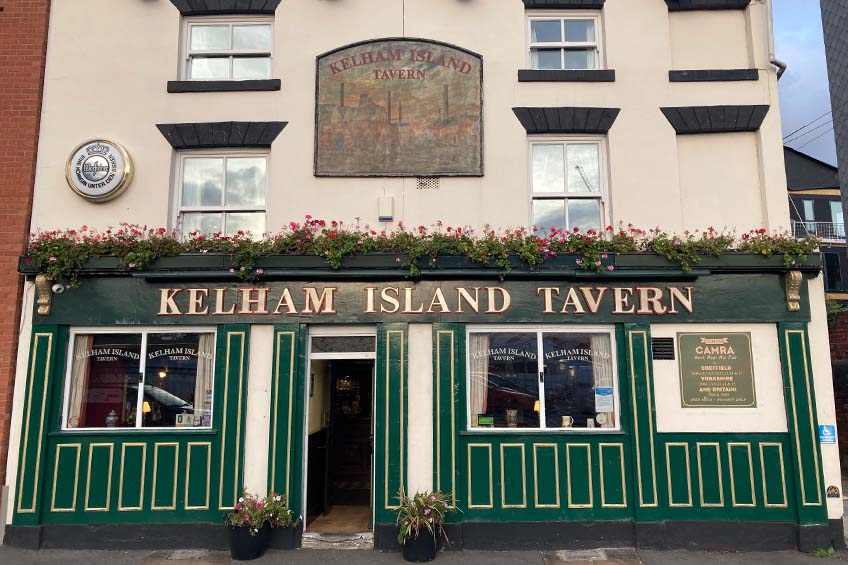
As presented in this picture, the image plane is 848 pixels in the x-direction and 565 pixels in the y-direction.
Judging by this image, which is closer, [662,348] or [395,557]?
[395,557]

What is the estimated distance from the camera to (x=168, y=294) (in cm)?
737

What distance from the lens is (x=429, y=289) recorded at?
7.38 m

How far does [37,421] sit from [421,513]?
5118mm

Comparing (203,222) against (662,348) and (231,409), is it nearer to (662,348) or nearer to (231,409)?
(231,409)

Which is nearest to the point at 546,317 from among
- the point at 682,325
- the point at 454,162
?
the point at 682,325

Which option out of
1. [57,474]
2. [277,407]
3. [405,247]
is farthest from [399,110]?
[57,474]

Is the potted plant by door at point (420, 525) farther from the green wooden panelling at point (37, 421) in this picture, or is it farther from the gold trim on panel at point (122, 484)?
the green wooden panelling at point (37, 421)

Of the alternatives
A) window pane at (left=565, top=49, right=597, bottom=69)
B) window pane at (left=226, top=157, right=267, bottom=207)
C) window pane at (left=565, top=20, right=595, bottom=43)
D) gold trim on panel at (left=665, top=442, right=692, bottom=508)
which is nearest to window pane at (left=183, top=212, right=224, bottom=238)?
window pane at (left=226, top=157, right=267, bottom=207)

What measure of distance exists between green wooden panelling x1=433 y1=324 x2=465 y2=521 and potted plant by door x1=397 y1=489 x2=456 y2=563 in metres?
0.28

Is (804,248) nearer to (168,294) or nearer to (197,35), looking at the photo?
(168,294)

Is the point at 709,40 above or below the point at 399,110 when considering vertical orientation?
above

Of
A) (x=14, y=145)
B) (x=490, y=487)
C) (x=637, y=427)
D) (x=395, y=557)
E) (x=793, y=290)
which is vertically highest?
(x=14, y=145)

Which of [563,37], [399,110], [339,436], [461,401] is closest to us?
[461,401]

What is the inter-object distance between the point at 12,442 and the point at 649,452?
8300mm
